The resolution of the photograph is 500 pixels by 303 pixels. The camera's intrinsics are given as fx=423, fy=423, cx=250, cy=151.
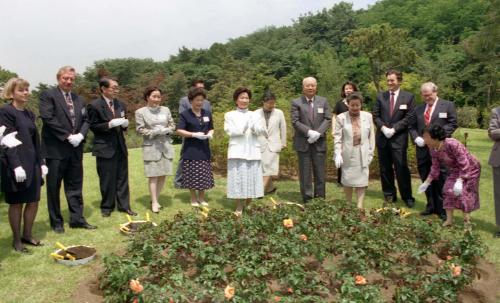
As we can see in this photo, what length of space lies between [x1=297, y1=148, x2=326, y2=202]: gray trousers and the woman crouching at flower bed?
1649mm

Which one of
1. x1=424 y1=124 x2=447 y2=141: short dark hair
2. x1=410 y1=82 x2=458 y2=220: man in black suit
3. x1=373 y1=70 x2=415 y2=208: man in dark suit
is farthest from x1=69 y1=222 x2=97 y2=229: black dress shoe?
x1=410 y1=82 x2=458 y2=220: man in black suit

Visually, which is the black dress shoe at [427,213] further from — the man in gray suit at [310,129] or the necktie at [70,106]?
the necktie at [70,106]

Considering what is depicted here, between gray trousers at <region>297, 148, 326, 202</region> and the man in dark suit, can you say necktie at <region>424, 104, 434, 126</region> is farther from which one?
gray trousers at <region>297, 148, 326, 202</region>

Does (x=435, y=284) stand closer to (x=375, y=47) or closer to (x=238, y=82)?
(x=375, y=47)

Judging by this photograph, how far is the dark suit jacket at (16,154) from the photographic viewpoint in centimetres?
457

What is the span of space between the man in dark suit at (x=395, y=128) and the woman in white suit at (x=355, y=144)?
2.01ft

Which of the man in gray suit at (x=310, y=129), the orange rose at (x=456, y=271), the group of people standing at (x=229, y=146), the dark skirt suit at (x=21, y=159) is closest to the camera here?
the orange rose at (x=456, y=271)

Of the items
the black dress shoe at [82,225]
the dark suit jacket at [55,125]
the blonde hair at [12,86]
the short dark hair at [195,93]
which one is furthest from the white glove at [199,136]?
the blonde hair at [12,86]

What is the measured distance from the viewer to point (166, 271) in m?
4.02

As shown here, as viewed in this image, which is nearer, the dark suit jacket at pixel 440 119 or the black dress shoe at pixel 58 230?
the black dress shoe at pixel 58 230

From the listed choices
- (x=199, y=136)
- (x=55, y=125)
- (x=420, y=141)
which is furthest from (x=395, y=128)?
(x=55, y=125)

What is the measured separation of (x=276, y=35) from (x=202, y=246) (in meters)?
52.7

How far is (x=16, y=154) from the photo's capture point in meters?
4.58

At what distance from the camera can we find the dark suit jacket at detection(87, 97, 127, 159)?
5.84 metres
